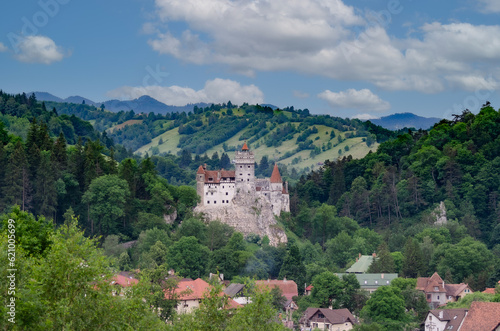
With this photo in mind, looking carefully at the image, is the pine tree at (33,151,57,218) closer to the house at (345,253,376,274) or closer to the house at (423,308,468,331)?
the house at (345,253,376,274)

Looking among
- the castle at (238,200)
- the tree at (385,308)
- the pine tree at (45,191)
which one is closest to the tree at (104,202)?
the pine tree at (45,191)

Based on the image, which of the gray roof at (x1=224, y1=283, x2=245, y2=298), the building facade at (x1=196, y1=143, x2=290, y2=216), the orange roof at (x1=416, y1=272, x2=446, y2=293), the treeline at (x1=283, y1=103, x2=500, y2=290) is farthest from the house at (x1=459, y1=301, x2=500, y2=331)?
the building facade at (x1=196, y1=143, x2=290, y2=216)

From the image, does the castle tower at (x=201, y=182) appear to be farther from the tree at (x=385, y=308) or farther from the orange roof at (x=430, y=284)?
the tree at (x=385, y=308)

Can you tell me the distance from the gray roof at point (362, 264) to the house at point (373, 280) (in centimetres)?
341

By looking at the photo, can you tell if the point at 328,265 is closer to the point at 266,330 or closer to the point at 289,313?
the point at 289,313

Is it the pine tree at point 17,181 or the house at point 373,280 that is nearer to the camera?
the pine tree at point 17,181

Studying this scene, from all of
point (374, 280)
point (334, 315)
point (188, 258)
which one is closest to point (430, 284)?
point (374, 280)

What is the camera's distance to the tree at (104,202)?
91938mm

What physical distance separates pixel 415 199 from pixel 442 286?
31.4 meters

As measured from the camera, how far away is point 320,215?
4373 inches

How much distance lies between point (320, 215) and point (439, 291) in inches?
1098

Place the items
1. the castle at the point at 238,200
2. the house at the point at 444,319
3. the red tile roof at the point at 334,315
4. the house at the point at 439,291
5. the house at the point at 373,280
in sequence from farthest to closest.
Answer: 1. the castle at the point at 238,200
2. the house at the point at 373,280
3. the house at the point at 439,291
4. the red tile roof at the point at 334,315
5. the house at the point at 444,319

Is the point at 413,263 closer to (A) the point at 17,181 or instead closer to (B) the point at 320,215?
(B) the point at 320,215

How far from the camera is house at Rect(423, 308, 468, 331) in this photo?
7194 centimetres
